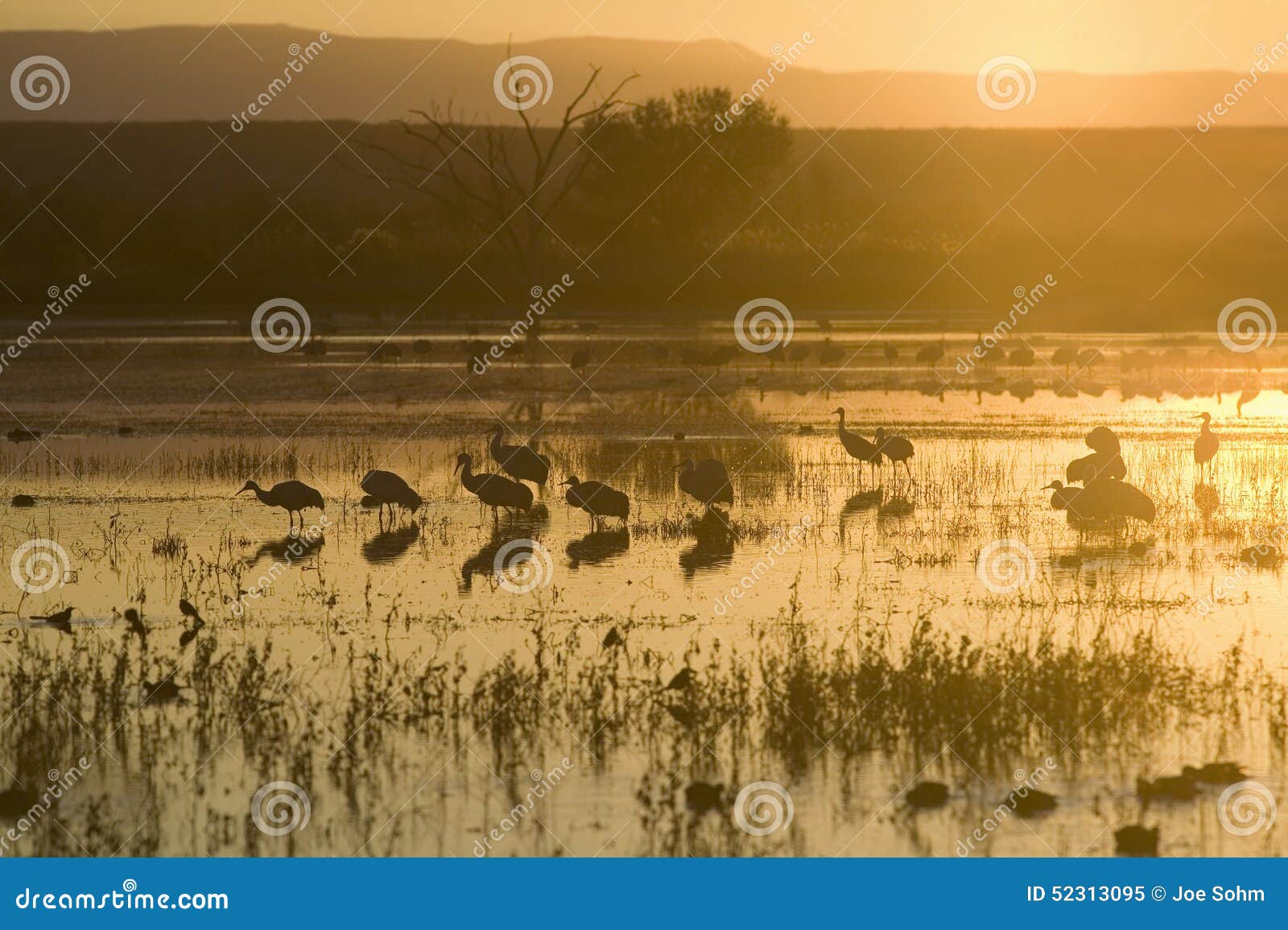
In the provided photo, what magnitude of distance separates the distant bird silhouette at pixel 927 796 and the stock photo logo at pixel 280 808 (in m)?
2.86

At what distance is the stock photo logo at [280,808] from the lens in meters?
7.96

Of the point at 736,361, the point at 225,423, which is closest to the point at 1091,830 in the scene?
the point at 225,423

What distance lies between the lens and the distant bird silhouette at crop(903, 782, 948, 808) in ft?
26.8

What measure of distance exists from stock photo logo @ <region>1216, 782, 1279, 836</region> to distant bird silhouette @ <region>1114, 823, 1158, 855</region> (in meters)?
0.50

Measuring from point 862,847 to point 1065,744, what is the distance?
1.85 metres

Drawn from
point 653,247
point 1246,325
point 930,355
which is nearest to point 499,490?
point 930,355

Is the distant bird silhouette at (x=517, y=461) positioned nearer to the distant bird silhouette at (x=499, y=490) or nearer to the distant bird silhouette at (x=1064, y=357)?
the distant bird silhouette at (x=499, y=490)

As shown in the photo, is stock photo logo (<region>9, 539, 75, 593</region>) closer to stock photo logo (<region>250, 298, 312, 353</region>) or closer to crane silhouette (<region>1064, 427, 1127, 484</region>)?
crane silhouette (<region>1064, 427, 1127, 484</region>)

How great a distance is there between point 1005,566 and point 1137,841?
21.5ft

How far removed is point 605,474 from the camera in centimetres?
1981

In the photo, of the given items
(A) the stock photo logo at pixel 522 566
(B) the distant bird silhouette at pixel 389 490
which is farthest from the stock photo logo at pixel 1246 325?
(A) the stock photo logo at pixel 522 566

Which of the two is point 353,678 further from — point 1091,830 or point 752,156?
point 752,156
